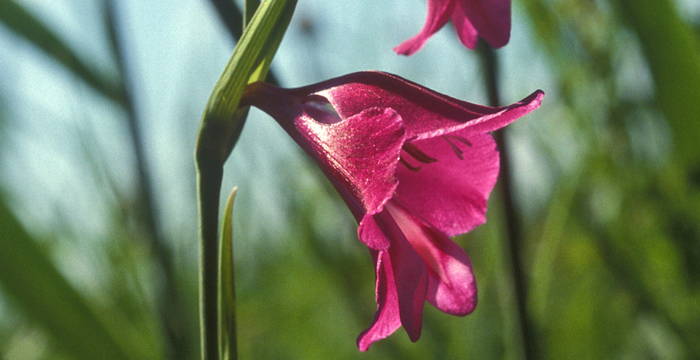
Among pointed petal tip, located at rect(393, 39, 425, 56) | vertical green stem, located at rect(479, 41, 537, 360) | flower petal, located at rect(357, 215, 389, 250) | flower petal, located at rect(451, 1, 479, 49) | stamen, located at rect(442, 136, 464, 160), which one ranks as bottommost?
vertical green stem, located at rect(479, 41, 537, 360)

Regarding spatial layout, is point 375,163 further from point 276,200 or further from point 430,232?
point 276,200

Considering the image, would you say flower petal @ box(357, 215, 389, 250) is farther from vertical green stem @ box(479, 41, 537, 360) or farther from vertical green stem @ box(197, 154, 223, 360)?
vertical green stem @ box(479, 41, 537, 360)

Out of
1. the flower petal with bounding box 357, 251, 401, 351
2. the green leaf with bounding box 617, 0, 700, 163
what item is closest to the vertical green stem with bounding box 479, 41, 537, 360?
the green leaf with bounding box 617, 0, 700, 163

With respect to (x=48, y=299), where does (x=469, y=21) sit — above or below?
above

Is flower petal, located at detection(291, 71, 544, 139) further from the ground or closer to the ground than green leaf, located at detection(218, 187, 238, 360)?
further from the ground

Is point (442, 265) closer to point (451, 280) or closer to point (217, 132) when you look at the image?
point (451, 280)

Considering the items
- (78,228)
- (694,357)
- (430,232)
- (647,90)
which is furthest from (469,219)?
(78,228)

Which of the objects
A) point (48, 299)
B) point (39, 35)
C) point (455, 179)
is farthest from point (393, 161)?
point (39, 35)
